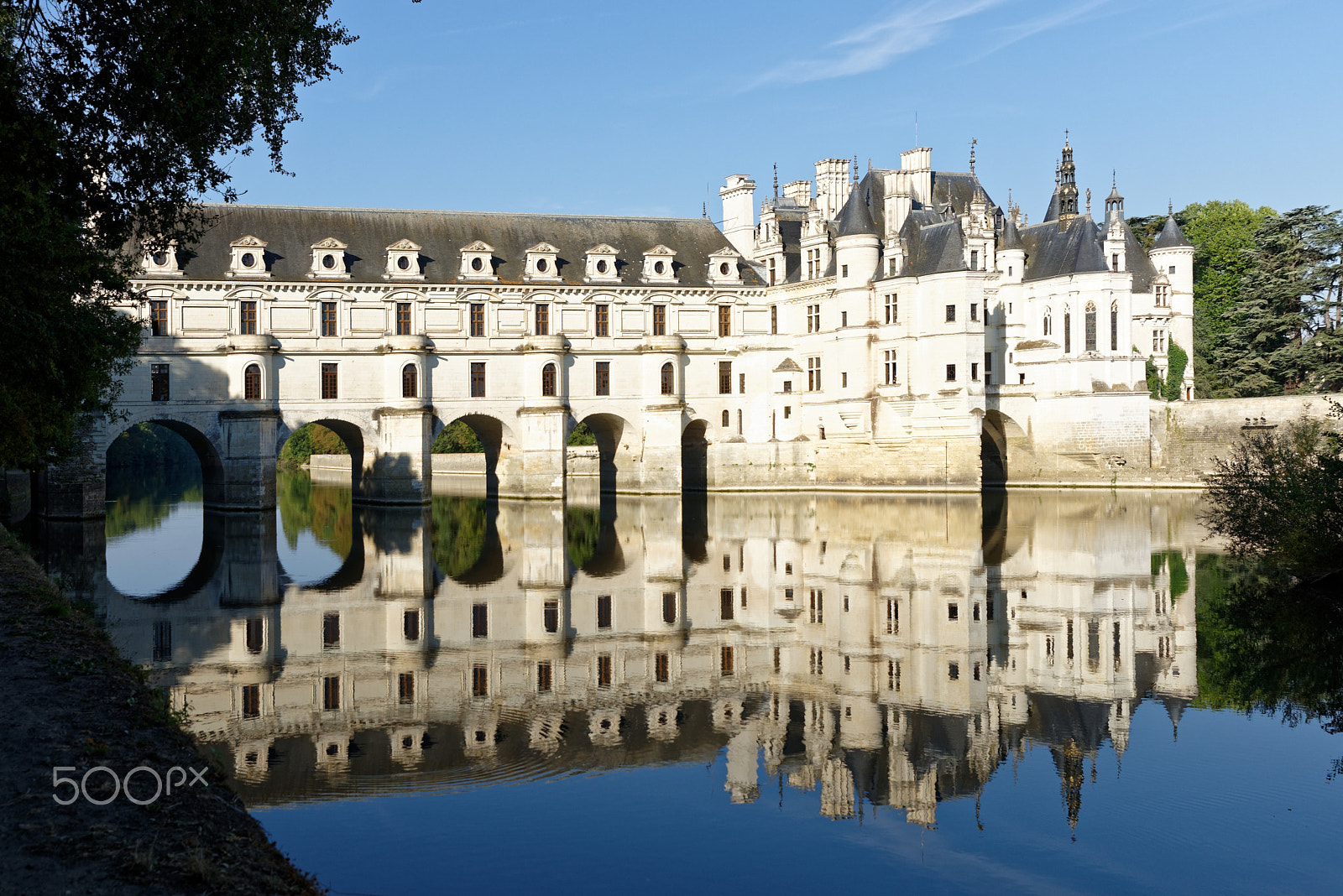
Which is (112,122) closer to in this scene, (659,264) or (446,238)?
(446,238)

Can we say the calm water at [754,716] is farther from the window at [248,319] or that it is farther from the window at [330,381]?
the window at [248,319]

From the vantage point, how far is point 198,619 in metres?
18.9

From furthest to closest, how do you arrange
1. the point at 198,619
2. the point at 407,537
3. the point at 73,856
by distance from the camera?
the point at 407,537
the point at 198,619
the point at 73,856

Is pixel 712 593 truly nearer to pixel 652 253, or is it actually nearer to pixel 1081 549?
pixel 1081 549

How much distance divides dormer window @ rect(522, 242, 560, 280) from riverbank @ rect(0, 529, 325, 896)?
33.6m

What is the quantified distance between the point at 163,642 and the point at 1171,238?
162 ft

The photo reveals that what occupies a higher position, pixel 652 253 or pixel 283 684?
pixel 652 253

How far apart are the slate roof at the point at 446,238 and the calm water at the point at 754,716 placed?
17496mm

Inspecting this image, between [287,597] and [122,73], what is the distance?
11.0 meters

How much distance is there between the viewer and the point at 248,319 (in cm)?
4053

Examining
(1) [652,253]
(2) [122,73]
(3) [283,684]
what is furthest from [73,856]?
(1) [652,253]

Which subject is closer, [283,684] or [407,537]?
[283,684]

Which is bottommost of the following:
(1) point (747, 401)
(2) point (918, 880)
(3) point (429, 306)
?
(2) point (918, 880)

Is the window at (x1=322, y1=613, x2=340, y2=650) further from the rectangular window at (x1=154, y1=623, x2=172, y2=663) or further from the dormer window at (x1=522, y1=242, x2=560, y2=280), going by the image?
the dormer window at (x1=522, y1=242, x2=560, y2=280)
